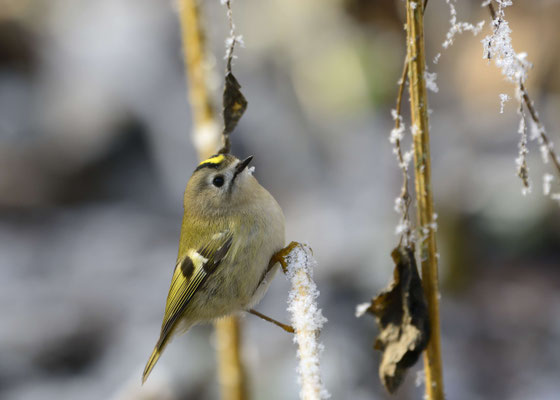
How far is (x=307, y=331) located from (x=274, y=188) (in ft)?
10.1

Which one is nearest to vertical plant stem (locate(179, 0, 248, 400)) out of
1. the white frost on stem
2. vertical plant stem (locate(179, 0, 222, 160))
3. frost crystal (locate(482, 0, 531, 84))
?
vertical plant stem (locate(179, 0, 222, 160))

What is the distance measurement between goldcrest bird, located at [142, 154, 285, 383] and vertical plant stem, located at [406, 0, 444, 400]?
20.1 inches

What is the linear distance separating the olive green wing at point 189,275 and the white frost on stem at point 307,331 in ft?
1.89

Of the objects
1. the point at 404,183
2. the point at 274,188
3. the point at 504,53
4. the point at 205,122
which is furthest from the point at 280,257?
the point at 274,188

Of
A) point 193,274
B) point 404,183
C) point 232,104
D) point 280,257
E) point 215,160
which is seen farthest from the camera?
point 193,274

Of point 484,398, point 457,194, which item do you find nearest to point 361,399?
point 484,398

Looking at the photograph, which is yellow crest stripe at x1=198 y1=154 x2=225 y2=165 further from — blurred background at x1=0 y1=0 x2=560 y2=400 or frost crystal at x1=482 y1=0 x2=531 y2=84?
blurred background at x1=0 y1=0 x2=560 y2=400

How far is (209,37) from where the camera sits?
4.50 ft

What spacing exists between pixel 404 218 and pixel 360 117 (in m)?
2.78

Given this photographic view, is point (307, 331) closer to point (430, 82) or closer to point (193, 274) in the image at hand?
point (430, 82)

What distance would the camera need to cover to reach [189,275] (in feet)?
4.97

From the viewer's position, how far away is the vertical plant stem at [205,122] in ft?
4.38

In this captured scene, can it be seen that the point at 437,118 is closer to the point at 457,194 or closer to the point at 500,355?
the point at 457,194

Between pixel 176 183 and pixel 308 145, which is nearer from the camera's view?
pixel 308 145
